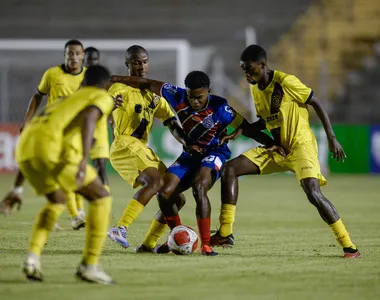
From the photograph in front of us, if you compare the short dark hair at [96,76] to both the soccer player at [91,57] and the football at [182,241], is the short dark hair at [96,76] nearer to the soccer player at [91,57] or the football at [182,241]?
the football at [182,241]

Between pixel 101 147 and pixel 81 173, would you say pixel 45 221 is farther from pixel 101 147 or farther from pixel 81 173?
pixel 101 147

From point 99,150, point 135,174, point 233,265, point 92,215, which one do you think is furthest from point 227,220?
point 92,215

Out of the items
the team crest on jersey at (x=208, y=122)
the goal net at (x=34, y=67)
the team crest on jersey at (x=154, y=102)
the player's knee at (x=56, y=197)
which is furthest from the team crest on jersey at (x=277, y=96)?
the goal net at (x=34, y=67)

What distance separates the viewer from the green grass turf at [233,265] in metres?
6.82

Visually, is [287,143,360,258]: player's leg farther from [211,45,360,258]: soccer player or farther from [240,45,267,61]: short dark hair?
[240,45,267,61]: short dark hair

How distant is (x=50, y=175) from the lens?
718cm

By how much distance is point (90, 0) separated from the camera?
28.7 meters

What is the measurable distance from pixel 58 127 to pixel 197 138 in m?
2.85

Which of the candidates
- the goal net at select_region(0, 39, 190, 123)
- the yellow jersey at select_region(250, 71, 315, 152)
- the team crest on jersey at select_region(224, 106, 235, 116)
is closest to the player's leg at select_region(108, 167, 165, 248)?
the team crest on jersey at select_region(224, 106, 235, 116)

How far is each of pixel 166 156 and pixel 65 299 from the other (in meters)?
17.2

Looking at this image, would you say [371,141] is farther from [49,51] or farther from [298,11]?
[49,51]

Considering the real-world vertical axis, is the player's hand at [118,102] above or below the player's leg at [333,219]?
above

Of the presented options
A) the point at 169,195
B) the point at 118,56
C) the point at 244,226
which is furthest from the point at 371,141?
the point at 169,195

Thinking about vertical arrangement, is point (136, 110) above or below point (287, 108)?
below
